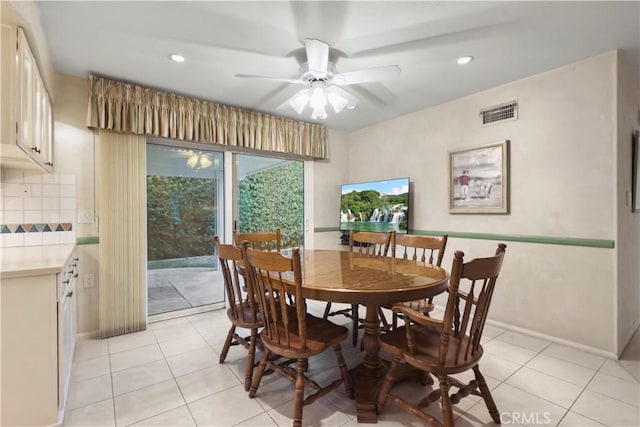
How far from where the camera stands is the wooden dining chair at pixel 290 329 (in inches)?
61.7

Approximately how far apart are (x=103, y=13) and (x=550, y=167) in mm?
3753

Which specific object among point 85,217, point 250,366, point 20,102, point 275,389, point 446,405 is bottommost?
point 275,389

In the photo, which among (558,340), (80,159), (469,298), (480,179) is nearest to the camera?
(469,298)

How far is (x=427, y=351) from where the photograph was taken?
1.55 m

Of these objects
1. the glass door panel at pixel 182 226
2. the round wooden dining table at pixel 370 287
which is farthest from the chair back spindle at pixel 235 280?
the glass door panel at pixel 182 226

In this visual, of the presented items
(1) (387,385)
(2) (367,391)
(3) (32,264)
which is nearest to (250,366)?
(2) (367,391)

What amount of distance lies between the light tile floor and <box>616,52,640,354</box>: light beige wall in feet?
1.49

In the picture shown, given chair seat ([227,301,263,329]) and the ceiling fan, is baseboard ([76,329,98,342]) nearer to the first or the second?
chair seat ([227,301,263,329])

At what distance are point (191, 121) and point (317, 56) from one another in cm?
178

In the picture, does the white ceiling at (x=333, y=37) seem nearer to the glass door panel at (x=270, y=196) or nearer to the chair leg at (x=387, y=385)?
the glass door panel at (x=270, y=196)

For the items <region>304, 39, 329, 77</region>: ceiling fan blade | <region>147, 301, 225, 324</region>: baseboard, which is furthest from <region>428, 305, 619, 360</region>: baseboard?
<region>147, 301, 225, 324</region>: baseboard

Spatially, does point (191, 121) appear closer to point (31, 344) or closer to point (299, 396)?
point (31, 344)

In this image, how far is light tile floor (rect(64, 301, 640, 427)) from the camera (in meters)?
1.70

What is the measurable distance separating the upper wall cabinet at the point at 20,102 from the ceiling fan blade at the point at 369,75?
1913mm
